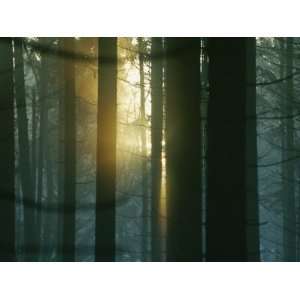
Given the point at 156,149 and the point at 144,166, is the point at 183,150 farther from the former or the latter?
the point at 144,166

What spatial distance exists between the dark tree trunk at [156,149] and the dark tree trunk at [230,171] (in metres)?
0.35

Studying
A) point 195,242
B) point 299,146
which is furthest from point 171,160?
point 299,146

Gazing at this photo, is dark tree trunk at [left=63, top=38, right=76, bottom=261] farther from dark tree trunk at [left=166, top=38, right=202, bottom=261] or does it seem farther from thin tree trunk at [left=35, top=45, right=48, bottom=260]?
dark tree trunk at [left=166, top=38, right=202, bottom=261]

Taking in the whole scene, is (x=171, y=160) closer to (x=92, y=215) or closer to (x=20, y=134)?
(x=92, y=215)

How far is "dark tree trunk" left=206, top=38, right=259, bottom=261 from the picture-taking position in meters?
4.01

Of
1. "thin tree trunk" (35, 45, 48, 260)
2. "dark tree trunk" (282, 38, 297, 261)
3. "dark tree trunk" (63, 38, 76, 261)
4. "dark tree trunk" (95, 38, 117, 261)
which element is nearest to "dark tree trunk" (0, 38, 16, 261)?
"thin tree trunk" (35, 45, 48, 260)

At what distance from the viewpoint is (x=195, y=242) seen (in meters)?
4.03

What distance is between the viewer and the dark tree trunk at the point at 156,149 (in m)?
4.05

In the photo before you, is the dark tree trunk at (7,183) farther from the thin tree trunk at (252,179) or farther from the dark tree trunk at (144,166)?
the thin tree trunk at (252,179)

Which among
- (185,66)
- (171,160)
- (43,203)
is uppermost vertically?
(185,66)

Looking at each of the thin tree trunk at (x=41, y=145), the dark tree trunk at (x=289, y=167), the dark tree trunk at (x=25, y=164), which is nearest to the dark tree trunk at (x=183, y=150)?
the dark tree trunk at (x=289, y=167)

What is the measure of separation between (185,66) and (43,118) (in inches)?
43.2

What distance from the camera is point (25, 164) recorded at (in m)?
4.11

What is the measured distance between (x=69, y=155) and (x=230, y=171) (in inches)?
46.0
